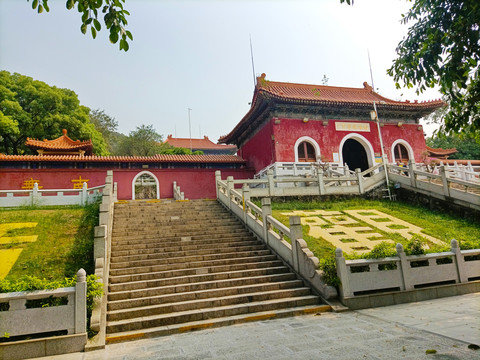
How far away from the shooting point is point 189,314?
5652 millimetres

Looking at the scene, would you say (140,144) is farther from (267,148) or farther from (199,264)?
(199,264)

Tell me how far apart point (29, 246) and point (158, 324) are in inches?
189

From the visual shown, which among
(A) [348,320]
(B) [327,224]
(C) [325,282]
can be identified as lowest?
(A) [348,320]

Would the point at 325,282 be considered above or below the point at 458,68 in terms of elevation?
below

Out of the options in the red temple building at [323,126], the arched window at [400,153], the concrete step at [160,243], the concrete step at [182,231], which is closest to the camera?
the concrete step at [160,243]

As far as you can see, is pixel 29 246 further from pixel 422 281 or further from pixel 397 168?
pixel 397 168

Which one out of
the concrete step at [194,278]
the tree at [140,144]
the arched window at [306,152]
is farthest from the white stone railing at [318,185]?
the tree at [140,144]

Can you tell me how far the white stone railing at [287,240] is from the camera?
6603 millimetres

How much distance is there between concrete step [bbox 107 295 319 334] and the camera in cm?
536

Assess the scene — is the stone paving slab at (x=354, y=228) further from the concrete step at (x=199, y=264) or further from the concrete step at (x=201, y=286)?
the concrete step at (x=201, y=286)

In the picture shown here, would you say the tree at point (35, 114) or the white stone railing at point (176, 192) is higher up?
the tree at point (35, 114)

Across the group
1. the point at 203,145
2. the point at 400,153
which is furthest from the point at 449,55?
the point at 203,145

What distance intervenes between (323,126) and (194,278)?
13.0 m

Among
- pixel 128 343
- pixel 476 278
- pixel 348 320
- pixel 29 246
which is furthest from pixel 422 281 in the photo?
pixel 29 246
